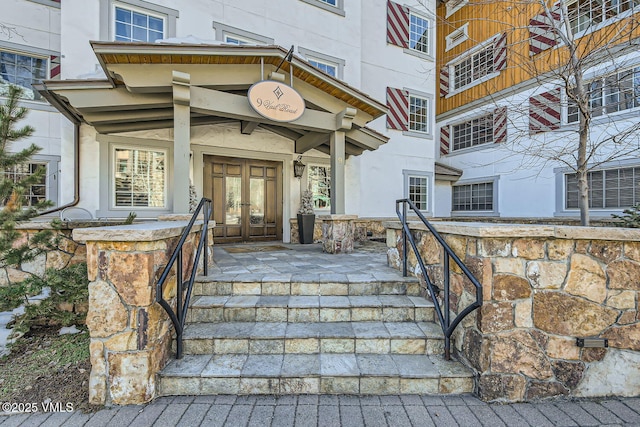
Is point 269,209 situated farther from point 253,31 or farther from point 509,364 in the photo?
point 509,364

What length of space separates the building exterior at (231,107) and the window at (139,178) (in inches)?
0.7

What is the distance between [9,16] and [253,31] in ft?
14.5

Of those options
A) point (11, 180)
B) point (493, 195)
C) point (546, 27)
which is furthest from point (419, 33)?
point (11, 180)

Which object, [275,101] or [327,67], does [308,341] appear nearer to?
[275,101]

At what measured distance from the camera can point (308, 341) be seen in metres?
2.32

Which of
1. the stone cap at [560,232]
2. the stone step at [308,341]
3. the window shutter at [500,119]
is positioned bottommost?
the stone step at [308,341]

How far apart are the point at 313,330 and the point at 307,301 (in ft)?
1.11

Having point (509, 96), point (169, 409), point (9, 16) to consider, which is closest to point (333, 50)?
point (509, 96)

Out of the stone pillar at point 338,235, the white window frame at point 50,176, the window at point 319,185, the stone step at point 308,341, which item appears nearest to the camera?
the stone step at point 308,341

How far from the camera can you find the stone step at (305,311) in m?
2.58

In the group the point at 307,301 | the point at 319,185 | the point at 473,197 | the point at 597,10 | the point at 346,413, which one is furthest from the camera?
the point at 473,197

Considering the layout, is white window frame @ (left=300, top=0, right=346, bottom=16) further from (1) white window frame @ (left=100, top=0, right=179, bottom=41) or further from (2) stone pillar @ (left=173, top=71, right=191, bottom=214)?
(2) stone pillar @ (left=173, top=71, right=191, bottom=214)

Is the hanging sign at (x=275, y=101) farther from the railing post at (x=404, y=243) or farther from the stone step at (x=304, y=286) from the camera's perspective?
the stone step at (x=304, y=286)

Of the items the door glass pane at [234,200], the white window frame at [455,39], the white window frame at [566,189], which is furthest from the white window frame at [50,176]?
the white window frame at [455,39]
